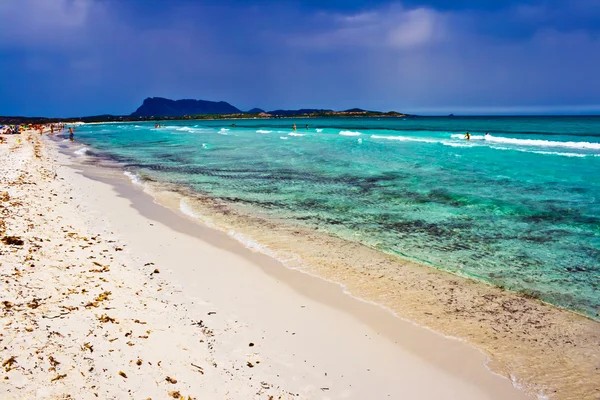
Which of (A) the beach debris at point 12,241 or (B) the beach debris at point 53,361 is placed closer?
(B) the beach debris at point 53,361

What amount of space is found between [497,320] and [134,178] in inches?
794

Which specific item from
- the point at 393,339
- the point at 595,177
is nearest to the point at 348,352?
the point at 393,339

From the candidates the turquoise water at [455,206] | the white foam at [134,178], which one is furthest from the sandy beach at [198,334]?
the white foam at [134,178]

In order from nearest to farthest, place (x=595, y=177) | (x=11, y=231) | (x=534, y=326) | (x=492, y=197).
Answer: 1. (x=534, y=326)
2. (x=11, y=231)
3. (x=492, y=197)
4. (x=595, y=177)

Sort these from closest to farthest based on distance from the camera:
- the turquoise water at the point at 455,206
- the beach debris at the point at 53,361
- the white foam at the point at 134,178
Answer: the beach debris at the point at 53,361 → the turquoise water at the point at 455,206 → the white foam at the point at 134,178

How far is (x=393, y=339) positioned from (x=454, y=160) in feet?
86.6

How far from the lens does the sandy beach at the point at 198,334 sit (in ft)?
14.7

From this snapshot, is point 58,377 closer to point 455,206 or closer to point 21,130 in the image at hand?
point 455,206

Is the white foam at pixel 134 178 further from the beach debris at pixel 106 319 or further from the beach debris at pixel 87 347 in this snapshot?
the beach debris at pixel 87 347

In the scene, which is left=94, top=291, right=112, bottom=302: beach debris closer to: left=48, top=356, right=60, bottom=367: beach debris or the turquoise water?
left=48, top=356, right=60, bottom=367: beach debris

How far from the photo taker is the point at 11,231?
344 inches

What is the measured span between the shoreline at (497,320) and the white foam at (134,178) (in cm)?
1303

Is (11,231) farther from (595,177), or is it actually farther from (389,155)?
(389,155)

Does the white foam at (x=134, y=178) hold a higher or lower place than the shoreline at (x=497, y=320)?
higher
